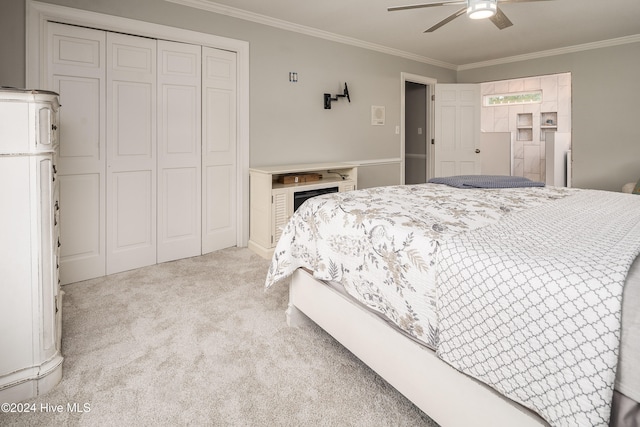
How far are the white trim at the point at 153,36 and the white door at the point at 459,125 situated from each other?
3361 mm

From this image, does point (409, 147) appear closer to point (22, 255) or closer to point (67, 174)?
point (67, 174)

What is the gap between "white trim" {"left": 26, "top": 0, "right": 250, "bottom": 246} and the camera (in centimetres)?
264

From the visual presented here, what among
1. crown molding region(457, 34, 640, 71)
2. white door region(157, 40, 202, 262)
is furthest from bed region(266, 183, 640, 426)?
crown molding region(457, 34, 640, 71)

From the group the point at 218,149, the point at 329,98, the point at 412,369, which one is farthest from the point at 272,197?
the point at 412,369

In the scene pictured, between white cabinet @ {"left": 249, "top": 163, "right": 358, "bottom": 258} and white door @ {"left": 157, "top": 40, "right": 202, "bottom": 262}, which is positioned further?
white cabinet @ {"left": 249, "top": 163, "right": 358, "bottom": 258}

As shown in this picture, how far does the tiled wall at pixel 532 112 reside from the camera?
681cm

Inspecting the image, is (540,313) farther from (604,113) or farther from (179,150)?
(604,113)

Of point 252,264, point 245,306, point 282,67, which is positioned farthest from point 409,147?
point 245,306

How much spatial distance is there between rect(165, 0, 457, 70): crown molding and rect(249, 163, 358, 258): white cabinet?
4.99 ft

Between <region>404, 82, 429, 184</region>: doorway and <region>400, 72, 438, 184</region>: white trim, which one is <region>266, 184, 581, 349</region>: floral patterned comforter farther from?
<region>404, 82, 429, 184</region>: doorway

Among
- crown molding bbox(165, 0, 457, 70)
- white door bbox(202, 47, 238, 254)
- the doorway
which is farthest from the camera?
the doorway

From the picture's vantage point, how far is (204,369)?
178 centimetres

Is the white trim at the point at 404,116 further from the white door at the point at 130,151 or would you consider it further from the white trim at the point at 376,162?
the white door at the point at 130,151

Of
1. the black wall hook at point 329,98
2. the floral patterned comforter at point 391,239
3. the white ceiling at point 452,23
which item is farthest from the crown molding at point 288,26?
the floral patterned comforter at point 391,239
